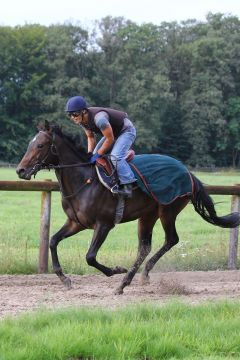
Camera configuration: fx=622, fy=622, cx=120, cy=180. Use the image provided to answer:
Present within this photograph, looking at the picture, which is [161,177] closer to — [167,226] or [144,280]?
[167,226]

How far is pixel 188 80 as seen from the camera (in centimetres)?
7531

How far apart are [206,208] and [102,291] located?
212 cm

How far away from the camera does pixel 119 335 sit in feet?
15.1

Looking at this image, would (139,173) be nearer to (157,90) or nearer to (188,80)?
(157,90)

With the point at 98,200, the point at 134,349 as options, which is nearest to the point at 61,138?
the point at 98,200

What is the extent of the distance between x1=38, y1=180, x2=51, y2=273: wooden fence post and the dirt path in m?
0.35

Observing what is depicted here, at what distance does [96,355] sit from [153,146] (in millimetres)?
64983

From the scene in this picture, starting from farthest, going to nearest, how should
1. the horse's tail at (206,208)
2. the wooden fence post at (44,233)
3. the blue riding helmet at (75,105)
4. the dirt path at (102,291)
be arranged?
1. the wooden fence post at (44,233)
2. the horse's tail at (206,208)
3. the blue riding helmet at (75,105)
4. the dirt path at (102,291)

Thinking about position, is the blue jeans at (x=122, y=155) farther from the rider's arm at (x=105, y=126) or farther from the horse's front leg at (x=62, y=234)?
the horse's front leg at (x=62, y=234)

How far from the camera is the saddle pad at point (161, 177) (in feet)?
26.0

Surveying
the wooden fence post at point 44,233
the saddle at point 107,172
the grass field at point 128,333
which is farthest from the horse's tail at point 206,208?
the grass field at point 128,333

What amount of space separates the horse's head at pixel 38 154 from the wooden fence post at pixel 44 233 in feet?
5.75

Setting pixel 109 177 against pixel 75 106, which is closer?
pixel 75 106

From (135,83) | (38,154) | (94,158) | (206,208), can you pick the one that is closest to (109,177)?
(94,158)
